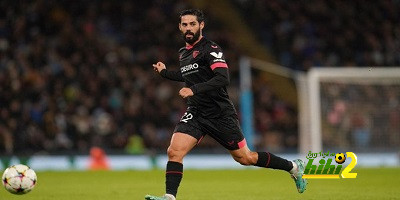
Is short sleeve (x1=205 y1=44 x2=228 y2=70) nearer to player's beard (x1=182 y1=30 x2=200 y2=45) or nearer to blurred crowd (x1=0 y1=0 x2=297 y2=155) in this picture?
player's beard (x1=182 y1=30 x2=200 y2=45)

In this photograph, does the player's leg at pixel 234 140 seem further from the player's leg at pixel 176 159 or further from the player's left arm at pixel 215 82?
the player's left arm at pixel 215 82

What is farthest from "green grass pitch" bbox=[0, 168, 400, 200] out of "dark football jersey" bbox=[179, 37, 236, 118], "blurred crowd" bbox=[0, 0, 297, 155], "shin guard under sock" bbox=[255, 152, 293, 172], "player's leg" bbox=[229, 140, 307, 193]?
"blurred crowd" bbox=[0, 0, 297, 155]

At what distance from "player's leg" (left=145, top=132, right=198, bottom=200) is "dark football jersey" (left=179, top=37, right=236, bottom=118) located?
353mm

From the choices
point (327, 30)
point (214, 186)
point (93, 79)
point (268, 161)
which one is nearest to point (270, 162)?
point (268, 161)

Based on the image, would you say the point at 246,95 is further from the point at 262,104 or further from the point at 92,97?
the point at 92,97

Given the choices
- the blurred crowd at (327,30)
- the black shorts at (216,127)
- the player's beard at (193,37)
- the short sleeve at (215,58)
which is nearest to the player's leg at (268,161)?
the black shorts at (216,127)

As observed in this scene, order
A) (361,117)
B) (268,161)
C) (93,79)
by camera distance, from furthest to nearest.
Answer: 1. (93,79)
2. (361,117)
3. (268,161)

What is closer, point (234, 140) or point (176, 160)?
point (176, 160)

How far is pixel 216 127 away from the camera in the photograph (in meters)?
8.09

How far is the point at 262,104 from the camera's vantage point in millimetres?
19766

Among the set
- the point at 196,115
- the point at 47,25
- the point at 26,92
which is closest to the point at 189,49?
the point at 196,115

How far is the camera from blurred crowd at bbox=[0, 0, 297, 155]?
1773 centimetres

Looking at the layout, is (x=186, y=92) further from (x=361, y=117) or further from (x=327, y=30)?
(x=327, y=30)

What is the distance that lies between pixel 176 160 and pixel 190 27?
1287 millimetres
